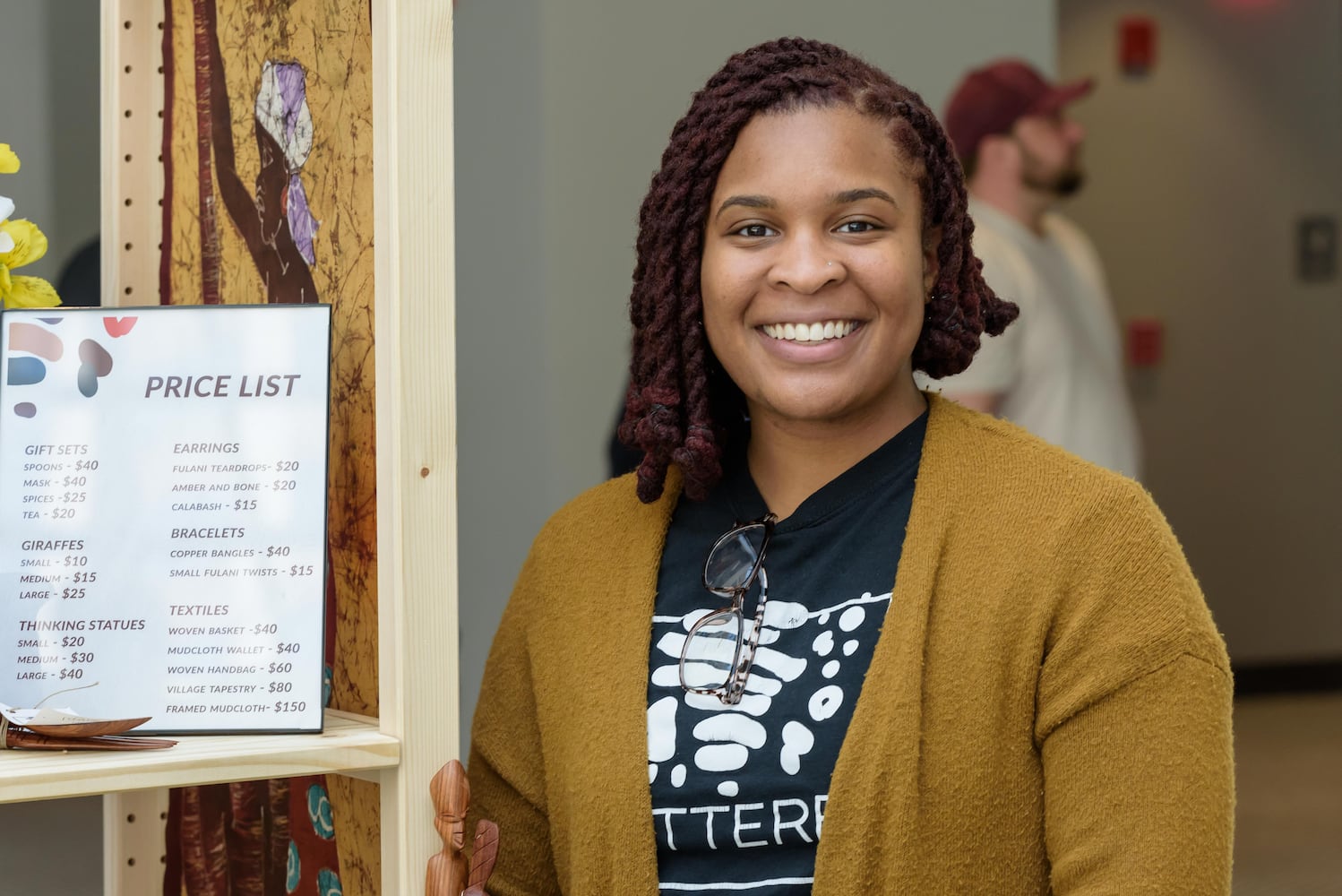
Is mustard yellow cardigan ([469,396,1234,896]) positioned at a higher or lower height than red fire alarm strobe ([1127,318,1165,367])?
lower

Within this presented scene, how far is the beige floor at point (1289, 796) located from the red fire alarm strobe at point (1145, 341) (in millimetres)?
1503

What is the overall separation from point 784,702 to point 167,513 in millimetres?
547

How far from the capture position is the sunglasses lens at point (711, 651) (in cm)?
138

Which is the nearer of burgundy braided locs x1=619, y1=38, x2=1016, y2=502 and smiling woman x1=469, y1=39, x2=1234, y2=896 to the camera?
smiling woman x1=469, y1=39, x2=1234, y2=896

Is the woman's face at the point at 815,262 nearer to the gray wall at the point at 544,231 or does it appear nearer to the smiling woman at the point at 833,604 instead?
the smiling woman at the point at 833,604

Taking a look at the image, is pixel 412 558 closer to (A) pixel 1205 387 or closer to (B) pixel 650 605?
(B) pixel 650 605

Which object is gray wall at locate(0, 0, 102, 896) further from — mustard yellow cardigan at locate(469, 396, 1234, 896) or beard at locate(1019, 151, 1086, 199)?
mustard yellow cardigan at locate(469, 396, 1234, 896)

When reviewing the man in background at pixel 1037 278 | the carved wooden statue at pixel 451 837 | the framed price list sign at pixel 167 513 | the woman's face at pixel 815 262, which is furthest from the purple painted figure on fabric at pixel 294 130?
the man in background at pixel 1037 278

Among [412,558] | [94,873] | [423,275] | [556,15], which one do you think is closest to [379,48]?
[423,275]

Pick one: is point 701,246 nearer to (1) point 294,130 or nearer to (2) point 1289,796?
(1) point 294,130

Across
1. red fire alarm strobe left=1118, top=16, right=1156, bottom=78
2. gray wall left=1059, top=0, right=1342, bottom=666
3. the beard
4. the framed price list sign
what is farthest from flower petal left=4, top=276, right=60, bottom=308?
red fire alarm strobe left=1118, top=16, right=1156, bottom=78

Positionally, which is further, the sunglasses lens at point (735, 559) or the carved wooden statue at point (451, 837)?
the sunglasses lens at point (735, 559)

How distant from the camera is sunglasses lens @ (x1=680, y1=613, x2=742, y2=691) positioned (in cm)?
138

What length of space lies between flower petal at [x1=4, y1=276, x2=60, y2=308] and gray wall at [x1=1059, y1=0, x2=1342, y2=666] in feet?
18.0
